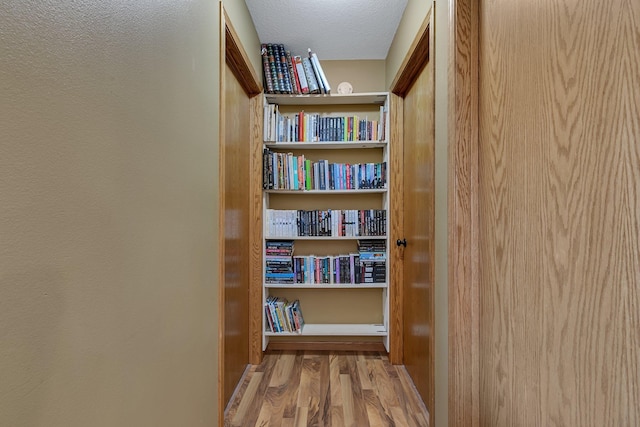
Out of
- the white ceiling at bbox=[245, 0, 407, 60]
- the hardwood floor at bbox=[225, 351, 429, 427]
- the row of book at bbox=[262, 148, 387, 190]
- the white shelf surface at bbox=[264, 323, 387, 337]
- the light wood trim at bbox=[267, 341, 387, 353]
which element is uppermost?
the white ceiling at bbox=[245, 0, 407, 60]

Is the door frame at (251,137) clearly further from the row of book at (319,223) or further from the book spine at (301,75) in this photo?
the book spine at (301,75)

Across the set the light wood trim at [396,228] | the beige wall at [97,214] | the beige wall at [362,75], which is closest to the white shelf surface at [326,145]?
the light wood trim at [396,228]

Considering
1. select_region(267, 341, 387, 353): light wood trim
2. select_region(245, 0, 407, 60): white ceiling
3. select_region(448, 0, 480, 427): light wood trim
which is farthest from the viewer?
select_region(267, 341, 387, 353): light wood trim

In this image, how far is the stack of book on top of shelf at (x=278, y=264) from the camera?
2814 mm

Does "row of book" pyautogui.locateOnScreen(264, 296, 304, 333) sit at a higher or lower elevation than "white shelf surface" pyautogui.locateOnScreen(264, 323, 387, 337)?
higher

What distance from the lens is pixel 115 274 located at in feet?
2.59

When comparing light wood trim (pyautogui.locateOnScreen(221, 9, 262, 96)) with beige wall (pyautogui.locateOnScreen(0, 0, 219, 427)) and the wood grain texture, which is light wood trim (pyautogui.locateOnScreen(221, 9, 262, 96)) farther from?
the wood grain texture

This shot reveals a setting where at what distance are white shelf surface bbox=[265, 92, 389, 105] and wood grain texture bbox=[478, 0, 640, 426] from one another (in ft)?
5.18

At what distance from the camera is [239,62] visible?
2.14 metres

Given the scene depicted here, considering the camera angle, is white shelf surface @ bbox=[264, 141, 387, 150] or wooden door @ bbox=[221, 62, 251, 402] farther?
white shelf surface @ bbox=[264, 141, 387, 150]

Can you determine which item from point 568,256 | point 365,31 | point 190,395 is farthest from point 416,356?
point 365,31

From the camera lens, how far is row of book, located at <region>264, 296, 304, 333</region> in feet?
9.13

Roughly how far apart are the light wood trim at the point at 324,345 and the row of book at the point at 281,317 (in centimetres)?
21

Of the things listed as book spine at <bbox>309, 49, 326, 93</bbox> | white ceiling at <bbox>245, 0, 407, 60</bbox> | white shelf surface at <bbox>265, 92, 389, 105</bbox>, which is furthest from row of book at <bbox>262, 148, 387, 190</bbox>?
white ceiling at <bbox>245, 0, 407, 60</bbox>
